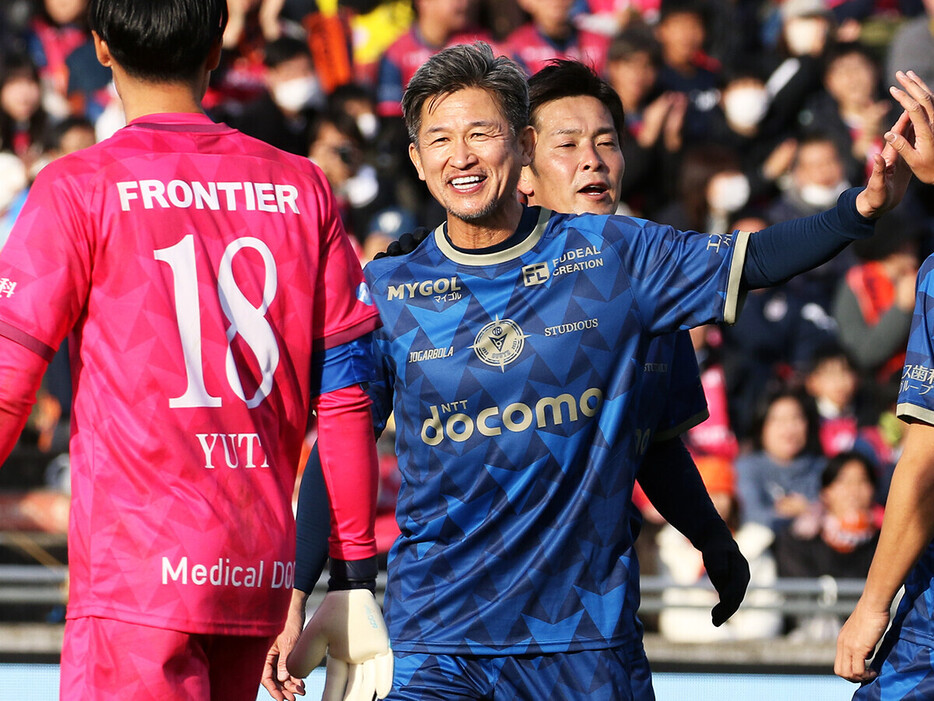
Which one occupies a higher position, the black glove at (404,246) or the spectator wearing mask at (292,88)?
the spectator wearing mask at (292,88)

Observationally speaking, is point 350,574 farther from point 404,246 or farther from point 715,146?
point 715,146

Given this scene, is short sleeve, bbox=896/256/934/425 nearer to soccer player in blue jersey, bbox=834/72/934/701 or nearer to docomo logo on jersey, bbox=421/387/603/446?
soccer player in blue jersey, bbox=834/72/934/701

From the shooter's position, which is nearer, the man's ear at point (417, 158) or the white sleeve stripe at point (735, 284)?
the white sleeve stripe at point (735, 284)

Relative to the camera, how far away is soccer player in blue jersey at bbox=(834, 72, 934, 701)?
136 inches

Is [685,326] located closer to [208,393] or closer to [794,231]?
[794,231]

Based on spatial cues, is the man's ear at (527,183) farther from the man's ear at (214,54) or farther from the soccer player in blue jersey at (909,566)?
the man's ear at (214,54)

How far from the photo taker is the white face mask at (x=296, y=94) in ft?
29.3

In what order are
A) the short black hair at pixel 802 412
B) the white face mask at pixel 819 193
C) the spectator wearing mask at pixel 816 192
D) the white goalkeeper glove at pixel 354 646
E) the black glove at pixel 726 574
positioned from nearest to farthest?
the white goalkeeper glove at pixel 354 646 < the black glove at pixel 726 574 < the short black hair at pixel 802 412 < the spectator wearing mask at pixel 816 192 < the white face mask at pixel 819 193

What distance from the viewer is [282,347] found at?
2865 millimetres

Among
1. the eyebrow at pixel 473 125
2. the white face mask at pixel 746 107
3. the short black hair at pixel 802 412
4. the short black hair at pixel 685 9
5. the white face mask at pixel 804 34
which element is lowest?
the short black hair at pixel 802 412

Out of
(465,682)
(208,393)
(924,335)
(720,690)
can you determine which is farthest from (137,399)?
(720,690)

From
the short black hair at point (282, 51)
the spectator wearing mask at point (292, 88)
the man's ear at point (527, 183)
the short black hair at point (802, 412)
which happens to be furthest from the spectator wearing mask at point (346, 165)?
the man's ear at point (527, 183)

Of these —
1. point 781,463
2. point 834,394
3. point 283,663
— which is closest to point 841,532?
point 781,463

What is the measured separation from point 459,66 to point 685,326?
938 mm
